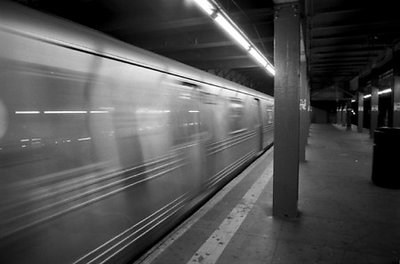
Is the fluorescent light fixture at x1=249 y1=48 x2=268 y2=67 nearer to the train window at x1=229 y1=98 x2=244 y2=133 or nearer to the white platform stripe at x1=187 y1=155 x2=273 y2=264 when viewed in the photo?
the train window at x1=229 y1=98 x2=244 y2=133

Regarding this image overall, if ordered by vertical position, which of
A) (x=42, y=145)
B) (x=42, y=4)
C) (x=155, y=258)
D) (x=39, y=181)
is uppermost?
(x=42, y=4)

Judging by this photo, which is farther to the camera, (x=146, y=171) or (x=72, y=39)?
(x=146, y=171)

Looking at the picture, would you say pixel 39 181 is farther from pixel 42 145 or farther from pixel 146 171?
pixel 146 171

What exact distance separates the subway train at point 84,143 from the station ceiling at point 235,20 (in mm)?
2366

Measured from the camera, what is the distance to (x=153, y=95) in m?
3.20

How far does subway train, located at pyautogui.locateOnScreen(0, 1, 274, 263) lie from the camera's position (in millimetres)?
1777

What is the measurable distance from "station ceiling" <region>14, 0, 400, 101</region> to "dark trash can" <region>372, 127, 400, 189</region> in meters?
3.01

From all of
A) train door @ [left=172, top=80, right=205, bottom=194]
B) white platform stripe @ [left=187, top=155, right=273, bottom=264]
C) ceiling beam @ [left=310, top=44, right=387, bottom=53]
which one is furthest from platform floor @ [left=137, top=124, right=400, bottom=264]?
ceiling beam @ [left=310, top=44, right=387, bottom=53]

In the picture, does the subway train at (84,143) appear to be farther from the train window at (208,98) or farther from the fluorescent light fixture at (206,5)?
the fluorescent light fixture at (206,5)

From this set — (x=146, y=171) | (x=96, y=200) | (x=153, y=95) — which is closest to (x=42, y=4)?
(x=153, y=95)

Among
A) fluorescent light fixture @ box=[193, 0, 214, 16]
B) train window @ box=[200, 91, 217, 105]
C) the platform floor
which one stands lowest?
the platform floor

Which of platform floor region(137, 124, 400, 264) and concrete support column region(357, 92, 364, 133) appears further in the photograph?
concrete support column region(357, 92, 364, 133)

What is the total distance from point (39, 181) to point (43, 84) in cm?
66

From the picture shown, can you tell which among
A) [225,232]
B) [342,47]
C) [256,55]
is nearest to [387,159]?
[256,55]
